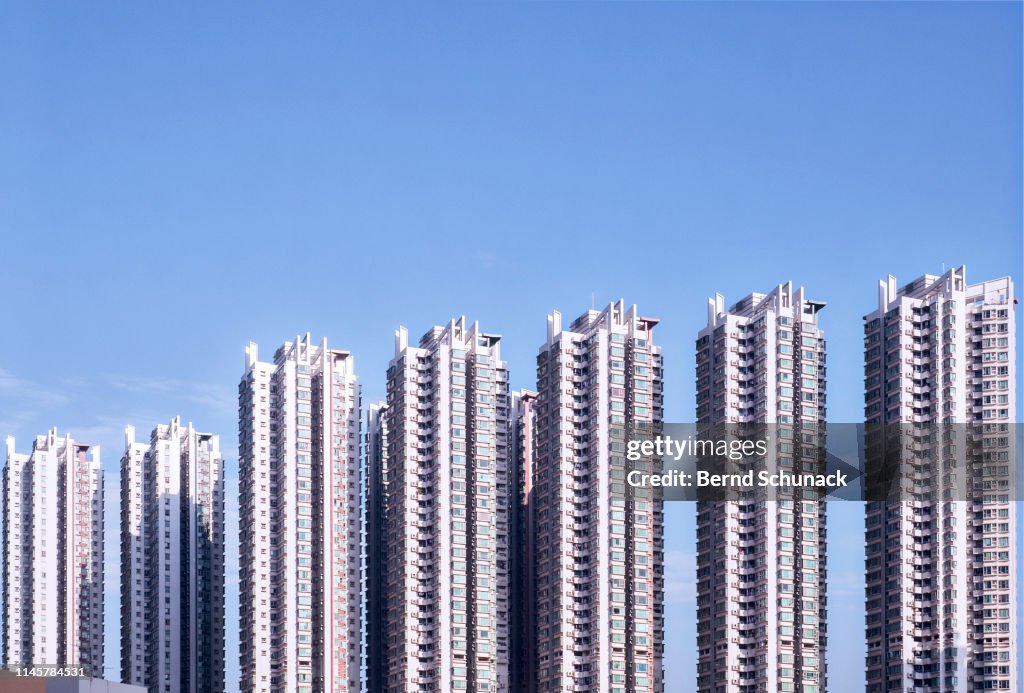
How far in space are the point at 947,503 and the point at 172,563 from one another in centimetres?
4643

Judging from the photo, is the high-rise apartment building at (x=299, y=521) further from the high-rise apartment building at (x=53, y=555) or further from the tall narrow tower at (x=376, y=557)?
the high-rise apartment building at (x=53, y=555)

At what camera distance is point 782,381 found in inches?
3844

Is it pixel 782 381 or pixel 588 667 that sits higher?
pixel 782 381

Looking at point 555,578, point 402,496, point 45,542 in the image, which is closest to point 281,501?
point 402,496

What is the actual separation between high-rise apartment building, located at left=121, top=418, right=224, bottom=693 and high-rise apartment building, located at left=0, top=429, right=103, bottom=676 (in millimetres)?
3882

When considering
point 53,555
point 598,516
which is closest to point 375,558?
point 598,516

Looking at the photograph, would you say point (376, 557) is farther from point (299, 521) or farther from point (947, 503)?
point (947, 503)

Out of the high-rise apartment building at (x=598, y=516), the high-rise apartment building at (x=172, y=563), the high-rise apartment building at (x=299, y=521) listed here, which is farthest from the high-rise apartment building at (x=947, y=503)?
the high-rise apartment building at (x=172, y=563)

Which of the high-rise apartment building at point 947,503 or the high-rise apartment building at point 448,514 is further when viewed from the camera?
the high-rise apartment building at point 448,514

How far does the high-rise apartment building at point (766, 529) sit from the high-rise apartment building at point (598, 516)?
8.42 ft

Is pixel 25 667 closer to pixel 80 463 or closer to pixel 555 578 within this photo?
pixel 555 578

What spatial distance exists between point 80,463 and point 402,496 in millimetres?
32083

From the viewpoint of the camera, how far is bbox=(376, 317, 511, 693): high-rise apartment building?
98375 millimetres

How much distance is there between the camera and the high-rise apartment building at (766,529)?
3701 inches
